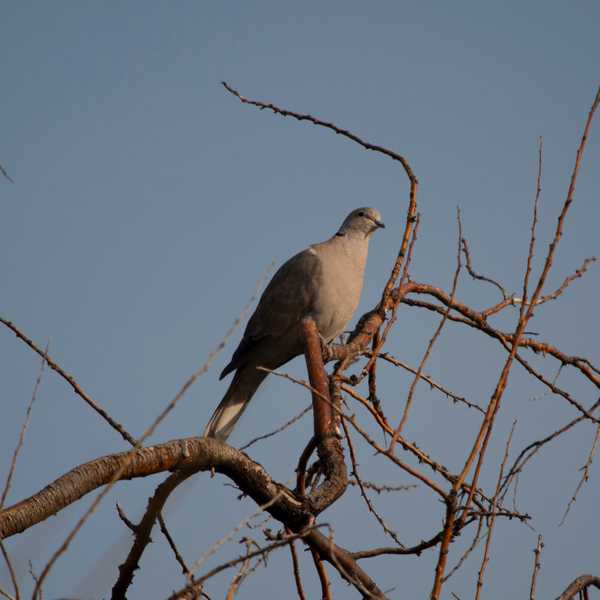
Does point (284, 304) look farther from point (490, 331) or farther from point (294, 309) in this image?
point (490, 331)

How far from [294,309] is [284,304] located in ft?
0.31

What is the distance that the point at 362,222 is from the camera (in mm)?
5418

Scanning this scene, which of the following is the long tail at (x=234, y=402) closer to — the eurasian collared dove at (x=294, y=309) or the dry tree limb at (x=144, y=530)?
the eurasian collared dove at (x=294, y=309)

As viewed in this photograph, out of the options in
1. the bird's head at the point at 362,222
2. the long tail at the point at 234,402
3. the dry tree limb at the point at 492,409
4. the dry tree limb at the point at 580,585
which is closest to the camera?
the dry tree limb at the point at 492,409

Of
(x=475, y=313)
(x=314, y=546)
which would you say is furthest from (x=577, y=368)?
(x=314, y=546)

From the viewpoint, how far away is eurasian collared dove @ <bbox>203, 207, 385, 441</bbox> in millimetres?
4785

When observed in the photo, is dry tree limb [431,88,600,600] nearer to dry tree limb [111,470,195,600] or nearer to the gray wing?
dry tree limb [111,470,195,600]

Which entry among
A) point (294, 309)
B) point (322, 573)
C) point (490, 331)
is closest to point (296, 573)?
point (322, 573)

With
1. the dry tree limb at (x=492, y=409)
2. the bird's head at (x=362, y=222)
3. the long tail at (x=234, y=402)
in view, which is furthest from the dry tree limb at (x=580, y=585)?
the bird's head at (x=362, y=222)

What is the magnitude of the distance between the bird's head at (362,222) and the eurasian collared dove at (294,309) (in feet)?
0.16

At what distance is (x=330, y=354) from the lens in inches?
147

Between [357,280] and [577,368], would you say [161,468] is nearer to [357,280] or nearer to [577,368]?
[577,368]

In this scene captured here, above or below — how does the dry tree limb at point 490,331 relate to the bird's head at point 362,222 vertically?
below

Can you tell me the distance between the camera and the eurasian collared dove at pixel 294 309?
479 cm
